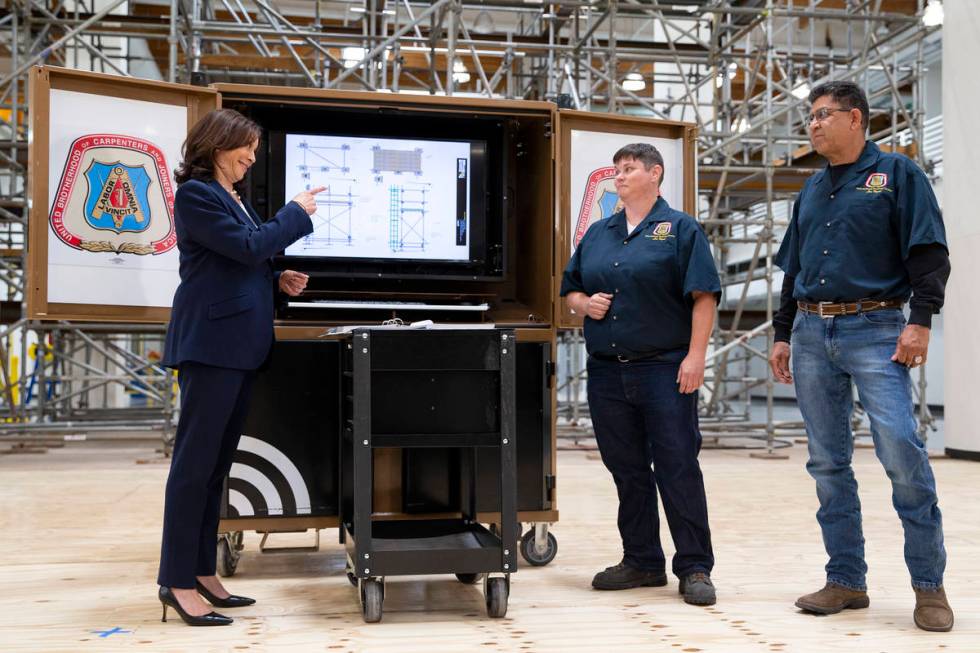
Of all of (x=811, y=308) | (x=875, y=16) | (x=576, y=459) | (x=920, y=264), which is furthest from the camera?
(x=875, y=16)

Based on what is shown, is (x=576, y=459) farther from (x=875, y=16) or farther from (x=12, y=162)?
(x=12, y=162)

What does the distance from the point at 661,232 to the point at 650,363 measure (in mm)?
441

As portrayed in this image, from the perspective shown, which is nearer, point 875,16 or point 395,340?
point 395,340

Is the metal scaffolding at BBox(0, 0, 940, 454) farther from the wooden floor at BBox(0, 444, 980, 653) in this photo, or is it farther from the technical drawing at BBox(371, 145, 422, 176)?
the wooden floor at BBox(0, 444, 980, 653)

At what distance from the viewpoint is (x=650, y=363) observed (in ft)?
11.1

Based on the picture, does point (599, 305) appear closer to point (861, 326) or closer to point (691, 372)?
point (691, 372)

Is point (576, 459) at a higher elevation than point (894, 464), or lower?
lower

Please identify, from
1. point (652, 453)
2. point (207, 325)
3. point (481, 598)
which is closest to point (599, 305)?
point (652, 453)

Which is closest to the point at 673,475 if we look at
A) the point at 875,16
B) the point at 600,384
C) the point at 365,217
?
the point at 600,384

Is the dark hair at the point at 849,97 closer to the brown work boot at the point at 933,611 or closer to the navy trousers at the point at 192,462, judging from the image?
the brown work boot at the point at 933,611

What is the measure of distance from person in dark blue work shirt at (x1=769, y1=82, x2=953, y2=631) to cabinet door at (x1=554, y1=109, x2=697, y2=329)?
108 centimetres

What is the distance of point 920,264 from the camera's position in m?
2.89

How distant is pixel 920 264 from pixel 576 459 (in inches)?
226

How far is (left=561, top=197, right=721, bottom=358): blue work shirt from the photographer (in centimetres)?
336
